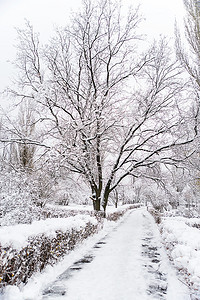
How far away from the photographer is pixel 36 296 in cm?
286

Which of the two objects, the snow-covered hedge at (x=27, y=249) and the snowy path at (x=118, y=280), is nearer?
the snow-covered hedge at (x=27, y=249)

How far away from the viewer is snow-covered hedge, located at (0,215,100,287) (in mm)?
2676

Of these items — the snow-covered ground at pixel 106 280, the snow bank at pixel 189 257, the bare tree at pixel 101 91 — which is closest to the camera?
the snow bank at pixel 189 257

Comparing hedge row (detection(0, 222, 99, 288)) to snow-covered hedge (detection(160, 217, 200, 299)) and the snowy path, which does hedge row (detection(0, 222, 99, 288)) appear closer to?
the snowy path

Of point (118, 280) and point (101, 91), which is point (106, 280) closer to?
point (118, 280)

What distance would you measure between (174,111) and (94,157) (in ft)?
19.2

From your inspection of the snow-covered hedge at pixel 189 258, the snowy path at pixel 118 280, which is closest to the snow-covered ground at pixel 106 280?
the snowy path at pixel 118 280

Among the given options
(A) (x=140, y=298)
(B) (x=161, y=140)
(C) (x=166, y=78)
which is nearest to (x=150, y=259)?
(A) (x=140, y=298)

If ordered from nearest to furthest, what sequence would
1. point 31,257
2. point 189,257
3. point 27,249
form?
point 27,249 < point 31,257 < point 189,257

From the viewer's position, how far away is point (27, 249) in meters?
3.06

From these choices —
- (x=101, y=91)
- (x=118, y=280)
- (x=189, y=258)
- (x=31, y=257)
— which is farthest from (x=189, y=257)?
(x=101, y=91)

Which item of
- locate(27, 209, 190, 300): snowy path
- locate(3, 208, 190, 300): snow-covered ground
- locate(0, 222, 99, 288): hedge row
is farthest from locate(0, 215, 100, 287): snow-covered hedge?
locate(27, 209, 190, 300): snowy path

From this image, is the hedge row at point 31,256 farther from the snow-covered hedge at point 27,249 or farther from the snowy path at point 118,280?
the snowy path at point 118,280

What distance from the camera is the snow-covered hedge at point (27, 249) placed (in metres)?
2.68
